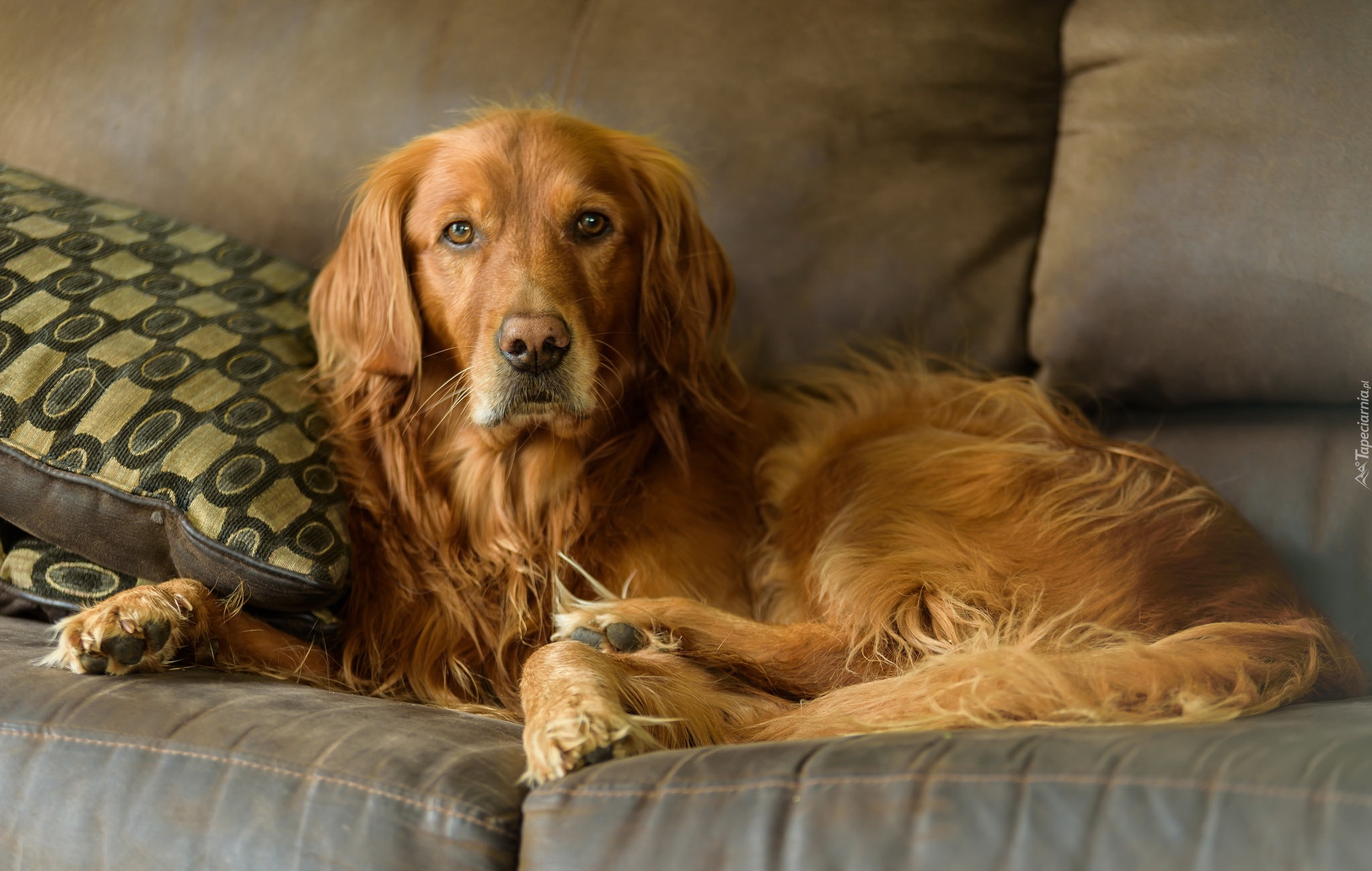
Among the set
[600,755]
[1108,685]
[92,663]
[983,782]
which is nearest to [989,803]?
[983,782]

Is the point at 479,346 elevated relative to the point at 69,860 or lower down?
elevated

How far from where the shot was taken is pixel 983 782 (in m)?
0.94

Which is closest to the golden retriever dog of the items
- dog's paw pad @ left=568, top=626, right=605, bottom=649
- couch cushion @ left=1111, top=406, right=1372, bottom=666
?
dog's paw pad @ left=568, top=626, right=605, bottom=649

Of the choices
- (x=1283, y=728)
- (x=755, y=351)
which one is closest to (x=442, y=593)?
(x=755, y=351)

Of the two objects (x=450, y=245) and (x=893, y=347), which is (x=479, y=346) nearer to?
(x=450, y=245)

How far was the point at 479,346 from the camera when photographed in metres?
1.57

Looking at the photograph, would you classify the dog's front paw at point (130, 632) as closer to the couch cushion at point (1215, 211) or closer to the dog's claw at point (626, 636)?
the dog's claw at point (626, 636)

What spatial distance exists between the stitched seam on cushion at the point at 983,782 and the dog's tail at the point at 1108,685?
0.64ft

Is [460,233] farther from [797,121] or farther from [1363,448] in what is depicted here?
[1363,448]

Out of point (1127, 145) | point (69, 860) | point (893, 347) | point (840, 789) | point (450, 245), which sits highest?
point (1127, 145)

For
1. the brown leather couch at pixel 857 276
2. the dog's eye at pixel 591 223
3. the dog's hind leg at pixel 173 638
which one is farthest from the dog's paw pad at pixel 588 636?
the dog's eye at pixel 591 223

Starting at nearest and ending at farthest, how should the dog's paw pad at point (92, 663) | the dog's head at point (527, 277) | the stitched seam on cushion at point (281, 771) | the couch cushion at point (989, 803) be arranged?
the couch cushion at point (989, 803)
the stitched seam on cushion at point (281, 771)
the dog's paw pad at point (92, 663)
the dog's head at point (527, 277)

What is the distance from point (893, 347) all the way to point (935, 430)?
0.83 feet

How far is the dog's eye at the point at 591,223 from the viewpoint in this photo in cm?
167
